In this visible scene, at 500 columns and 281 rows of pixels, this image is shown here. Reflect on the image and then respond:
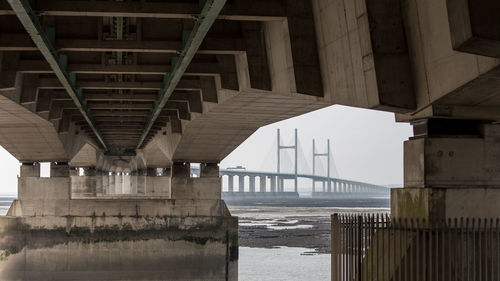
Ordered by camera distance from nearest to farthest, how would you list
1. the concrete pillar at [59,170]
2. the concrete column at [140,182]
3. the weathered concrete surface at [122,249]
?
the weathered concrete surface at [122,249] → the concrete pillar at [59,170] → the concrete column at [140,182]

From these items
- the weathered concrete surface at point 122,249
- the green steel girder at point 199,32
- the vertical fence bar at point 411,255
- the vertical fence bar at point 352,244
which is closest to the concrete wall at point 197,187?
the weathered concrete surface at point 122,249

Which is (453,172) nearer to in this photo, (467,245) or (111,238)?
(467,245)

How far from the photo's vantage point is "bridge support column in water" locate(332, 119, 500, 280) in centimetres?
1030

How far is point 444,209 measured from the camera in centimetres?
1079

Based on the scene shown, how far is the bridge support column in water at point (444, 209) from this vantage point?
1030 centimetres

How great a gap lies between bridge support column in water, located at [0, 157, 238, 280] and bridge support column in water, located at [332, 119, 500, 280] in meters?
30.0

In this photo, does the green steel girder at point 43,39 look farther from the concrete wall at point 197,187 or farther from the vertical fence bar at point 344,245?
the concrete wall at point 197,187

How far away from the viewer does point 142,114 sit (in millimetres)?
33281

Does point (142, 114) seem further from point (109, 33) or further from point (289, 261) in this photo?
point (289, 261)

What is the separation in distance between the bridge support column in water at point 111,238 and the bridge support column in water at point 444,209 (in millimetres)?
29972

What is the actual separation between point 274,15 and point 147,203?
28.8m

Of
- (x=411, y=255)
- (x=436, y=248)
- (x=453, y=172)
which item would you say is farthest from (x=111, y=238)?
(x=436, y=248)

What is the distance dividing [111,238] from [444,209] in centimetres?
3192

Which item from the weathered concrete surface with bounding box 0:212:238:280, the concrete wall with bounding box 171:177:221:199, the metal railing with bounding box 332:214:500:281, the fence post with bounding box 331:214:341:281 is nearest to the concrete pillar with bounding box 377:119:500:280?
the metal railing with bounding box 332:214:500:281
